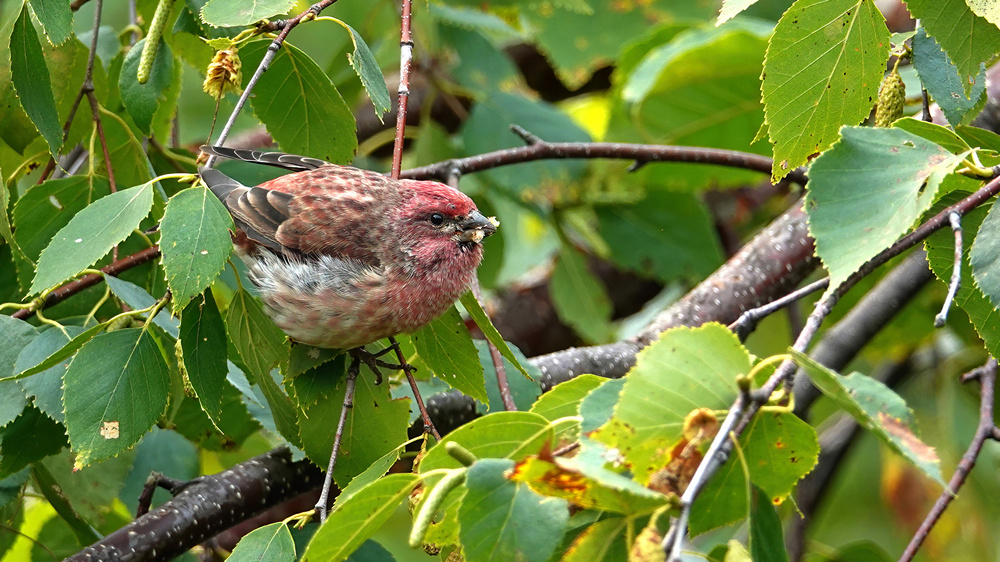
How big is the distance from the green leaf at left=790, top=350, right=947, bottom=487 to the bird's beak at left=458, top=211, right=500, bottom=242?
1558 millimetres

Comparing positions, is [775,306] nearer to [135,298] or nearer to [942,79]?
[942,79]

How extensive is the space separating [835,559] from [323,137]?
2.93m

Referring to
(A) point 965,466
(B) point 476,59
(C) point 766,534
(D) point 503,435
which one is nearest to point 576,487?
(D) point 503,435

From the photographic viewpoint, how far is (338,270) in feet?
8.71

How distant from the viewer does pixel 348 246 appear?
2.77 meters

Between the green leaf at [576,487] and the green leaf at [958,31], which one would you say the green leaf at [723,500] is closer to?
the green leaf at [576,487]

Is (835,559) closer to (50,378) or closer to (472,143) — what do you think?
(472,143)

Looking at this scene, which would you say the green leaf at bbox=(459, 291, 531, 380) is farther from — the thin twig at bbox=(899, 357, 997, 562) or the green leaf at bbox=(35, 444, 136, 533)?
the green leaf at bbox=(35, 444, 136, 533)

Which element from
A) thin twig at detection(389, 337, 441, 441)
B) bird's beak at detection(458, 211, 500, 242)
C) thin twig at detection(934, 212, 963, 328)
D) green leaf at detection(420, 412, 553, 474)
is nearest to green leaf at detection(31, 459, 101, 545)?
thin twig at detection(389, 337, 441, 441)

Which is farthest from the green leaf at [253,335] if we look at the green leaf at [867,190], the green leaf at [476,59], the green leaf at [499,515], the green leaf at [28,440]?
the green leaf at [476,59]

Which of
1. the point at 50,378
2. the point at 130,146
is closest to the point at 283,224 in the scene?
the point at 130,146

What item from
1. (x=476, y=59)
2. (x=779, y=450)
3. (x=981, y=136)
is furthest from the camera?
(x=476, y=59)

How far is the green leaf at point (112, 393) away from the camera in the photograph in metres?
2.04

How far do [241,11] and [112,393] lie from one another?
0.92 metres
